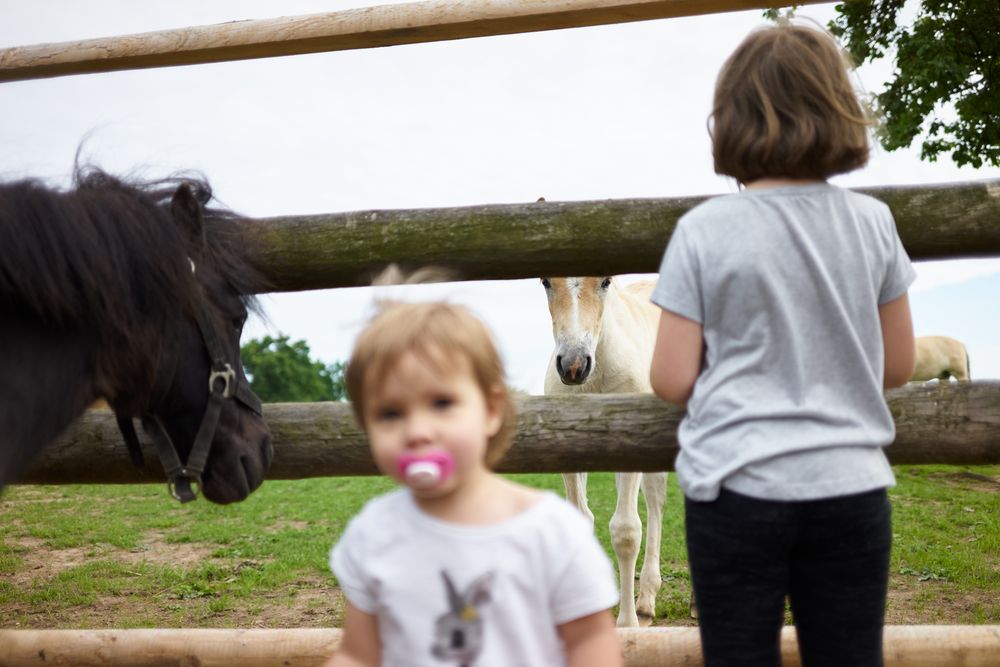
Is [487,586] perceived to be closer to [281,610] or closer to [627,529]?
[627,529]

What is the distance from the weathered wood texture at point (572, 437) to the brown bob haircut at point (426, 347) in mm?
1438

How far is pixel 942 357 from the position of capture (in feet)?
52.9

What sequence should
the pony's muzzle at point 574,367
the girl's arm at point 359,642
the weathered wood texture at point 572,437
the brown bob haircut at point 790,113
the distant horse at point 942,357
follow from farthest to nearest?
the distant horse at point 942,357, the pony's muzzle at point 574,367, the weathered wood texture at point 572,437, the brown bob haircut at point 790,113, the girl's arm at point 359,642

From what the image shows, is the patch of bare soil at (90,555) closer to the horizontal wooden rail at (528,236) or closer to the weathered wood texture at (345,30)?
the weathered wood texture at (345,30)

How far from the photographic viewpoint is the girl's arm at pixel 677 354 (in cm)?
194

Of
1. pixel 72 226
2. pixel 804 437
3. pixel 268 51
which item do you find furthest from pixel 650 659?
pixel 268 51

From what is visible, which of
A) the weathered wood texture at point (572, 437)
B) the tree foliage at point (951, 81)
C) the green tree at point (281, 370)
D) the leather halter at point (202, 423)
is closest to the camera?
the leather halter at point (202, 423)

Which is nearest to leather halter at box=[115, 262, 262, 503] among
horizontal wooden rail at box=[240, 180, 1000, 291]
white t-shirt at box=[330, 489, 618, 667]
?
horizontal wooden rail at box=[240, 180, 1000, 291]

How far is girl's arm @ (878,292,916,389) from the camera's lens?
2035 mm

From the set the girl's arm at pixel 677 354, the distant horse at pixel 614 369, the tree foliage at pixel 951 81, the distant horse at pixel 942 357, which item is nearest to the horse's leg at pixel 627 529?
the distant horse at pixel 614 369

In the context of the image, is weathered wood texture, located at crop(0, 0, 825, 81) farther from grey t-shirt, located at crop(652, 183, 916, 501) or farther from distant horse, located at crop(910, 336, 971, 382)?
distant horse, located at crop(910, 336, 971, 382)

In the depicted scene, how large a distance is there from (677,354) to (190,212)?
57.1 inches

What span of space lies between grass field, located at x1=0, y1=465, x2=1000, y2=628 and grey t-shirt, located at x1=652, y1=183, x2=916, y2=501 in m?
3.44

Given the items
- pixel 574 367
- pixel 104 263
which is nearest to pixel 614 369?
pixel 574 367
